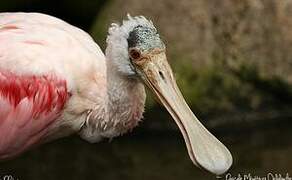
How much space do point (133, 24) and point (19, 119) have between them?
39.0 inches

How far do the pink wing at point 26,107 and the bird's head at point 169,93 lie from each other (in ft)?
2.00

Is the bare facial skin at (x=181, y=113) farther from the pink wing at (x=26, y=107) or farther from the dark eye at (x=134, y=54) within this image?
the pink wing at (x=26, y=107)

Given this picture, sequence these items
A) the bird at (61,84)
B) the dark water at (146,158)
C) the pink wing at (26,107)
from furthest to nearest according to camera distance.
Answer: the dark water at (146,158)
the pink wing at (26,107)
the bird at (61,84)

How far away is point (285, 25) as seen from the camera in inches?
358

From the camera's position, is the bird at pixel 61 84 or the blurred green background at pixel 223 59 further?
the blurred green background at pixel 223 59

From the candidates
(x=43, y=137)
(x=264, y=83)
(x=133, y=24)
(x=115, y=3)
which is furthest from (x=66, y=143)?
(x=133, y=24)

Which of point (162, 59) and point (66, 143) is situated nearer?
point (162, 59)

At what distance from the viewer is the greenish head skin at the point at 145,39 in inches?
192

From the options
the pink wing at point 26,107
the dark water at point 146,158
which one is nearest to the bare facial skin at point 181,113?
the pink wing at point 26,107

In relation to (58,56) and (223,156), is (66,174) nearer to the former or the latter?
(58,56)

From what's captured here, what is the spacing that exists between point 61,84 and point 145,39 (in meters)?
0.67

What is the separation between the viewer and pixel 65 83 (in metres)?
5.29

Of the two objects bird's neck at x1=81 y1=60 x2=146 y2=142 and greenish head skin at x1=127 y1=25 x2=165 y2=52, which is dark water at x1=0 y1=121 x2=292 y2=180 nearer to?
bird's neck at x1=81 y1=60 x2=146 y2=142

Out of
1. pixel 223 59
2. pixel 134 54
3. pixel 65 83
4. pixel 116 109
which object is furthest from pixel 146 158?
pixel 134 54
